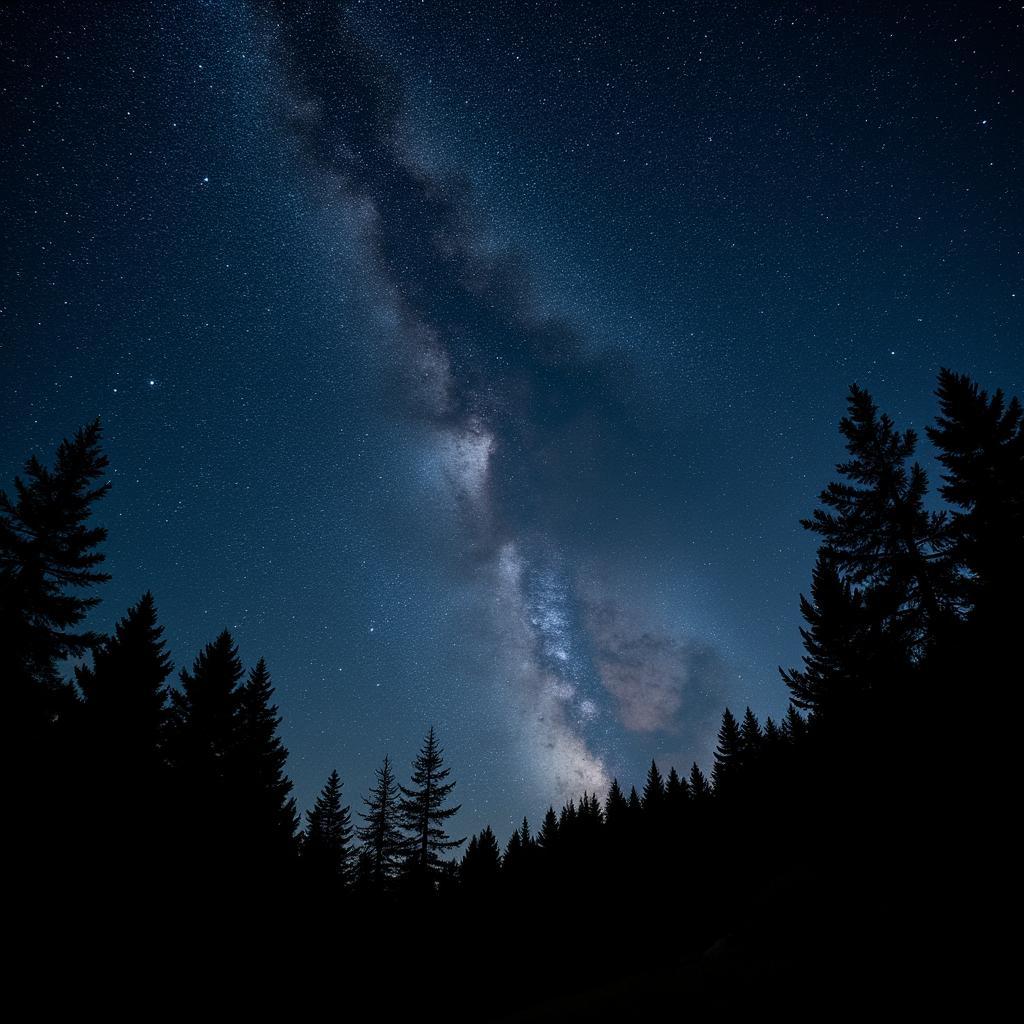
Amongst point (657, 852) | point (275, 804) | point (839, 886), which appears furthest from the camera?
point (657, 852)

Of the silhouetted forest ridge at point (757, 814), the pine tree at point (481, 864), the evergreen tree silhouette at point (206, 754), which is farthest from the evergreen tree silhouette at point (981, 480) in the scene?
the pine tree at point (481, 864)

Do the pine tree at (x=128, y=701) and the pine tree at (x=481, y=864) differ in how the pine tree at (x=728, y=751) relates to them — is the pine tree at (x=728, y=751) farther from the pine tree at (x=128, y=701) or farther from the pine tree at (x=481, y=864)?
the pine tree at (x=128, y=701)

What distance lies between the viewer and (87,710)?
53.6ft

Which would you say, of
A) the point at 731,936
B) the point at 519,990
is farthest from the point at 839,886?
the point at 519,990

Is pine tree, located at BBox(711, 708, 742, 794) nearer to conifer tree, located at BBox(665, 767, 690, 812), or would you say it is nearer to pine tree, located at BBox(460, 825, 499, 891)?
conifer tree, located at BBox(665, 767, 690, 812)

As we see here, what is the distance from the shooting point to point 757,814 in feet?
105

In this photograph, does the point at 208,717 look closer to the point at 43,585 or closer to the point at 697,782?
the point at 43,585

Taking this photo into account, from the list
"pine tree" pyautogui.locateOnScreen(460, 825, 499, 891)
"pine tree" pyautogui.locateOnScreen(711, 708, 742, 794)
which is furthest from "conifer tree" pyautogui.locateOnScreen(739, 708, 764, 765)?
"pine tree" pyautogui.locateOnScreen(460, 825, 499, 891)

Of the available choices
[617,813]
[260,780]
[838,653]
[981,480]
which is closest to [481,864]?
[617,813]

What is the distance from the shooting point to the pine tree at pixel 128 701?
16.2 m

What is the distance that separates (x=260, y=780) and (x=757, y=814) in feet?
96.2

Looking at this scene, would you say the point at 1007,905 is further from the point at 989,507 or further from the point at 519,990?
the point at 519,990

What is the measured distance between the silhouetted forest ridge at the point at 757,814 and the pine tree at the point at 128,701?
0.07 m

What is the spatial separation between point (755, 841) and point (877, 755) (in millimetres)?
22302
